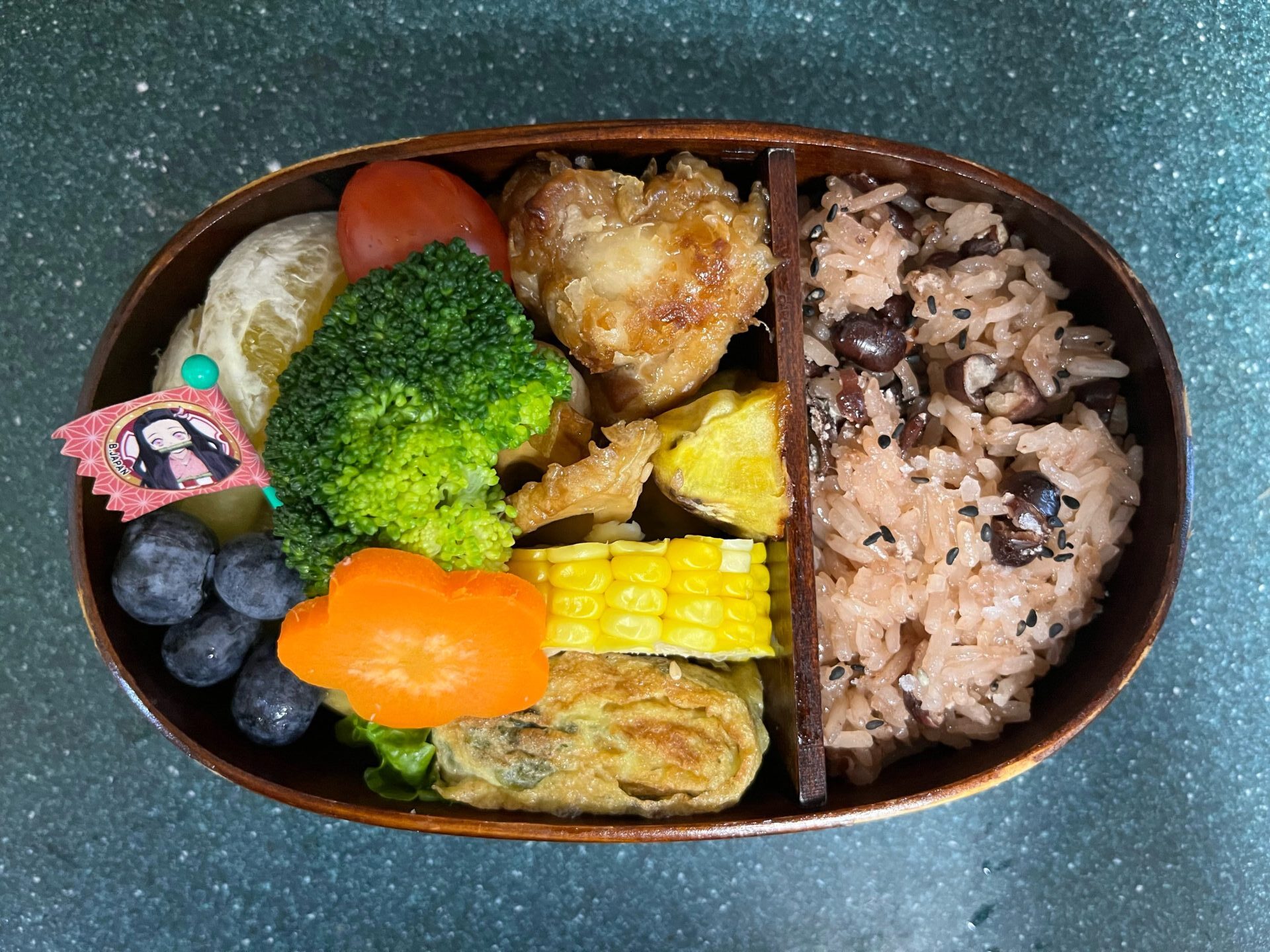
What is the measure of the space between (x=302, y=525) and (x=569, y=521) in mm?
585

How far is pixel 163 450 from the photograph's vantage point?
172 centimetres

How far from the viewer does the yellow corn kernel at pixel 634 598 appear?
1867 millimetres

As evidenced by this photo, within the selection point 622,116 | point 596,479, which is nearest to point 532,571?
point 596,479

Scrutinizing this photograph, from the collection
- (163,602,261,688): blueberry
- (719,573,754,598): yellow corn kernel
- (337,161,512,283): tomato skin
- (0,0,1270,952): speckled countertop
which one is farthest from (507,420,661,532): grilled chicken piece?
(0,0,1270,952): speckled countertop

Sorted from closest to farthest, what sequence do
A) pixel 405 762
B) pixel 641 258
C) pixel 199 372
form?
1. pixel 199 372
2. pixel 641 258
3. pixel 405 762

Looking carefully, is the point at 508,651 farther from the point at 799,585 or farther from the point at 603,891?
the point at 603,891

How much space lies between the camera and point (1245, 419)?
2.56 metres

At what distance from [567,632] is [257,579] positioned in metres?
0.66

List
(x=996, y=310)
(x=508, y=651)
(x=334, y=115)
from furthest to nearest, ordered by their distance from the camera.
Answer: (x=334, y=115) < (x=996, y=310) < (x=508, y=651)

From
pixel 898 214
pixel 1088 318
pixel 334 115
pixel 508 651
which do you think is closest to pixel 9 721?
pixel 508 651

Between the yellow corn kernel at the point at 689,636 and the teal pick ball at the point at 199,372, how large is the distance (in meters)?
1.02

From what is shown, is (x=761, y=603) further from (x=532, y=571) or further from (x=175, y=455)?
(x=175, y=455)

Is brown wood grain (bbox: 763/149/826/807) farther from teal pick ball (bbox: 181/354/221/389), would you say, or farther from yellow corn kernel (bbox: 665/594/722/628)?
teal pick ball (bbox: 181/354/221/389)

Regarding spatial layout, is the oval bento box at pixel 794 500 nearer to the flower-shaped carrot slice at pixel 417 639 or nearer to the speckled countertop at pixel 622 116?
the flower-shaped carrot slice at pixel 417 639
